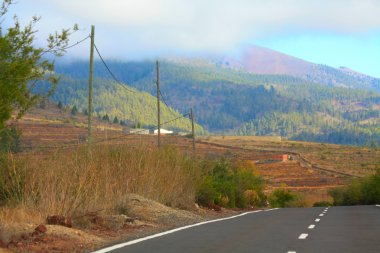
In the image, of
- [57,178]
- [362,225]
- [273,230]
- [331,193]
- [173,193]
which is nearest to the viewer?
[57,178]

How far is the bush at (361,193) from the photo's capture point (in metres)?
57.6

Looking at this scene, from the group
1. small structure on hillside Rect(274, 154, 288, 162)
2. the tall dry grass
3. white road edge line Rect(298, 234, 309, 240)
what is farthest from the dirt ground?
small structure on hillside Rect(274, 154, 288, 162)

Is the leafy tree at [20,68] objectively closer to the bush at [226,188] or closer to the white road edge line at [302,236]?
the white road edge line at [302,236]

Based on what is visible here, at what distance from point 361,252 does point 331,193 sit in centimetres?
6501

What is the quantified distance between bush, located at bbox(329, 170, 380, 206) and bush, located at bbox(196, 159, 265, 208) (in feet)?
32.8

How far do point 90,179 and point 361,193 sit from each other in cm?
4939

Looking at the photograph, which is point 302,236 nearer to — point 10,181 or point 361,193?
point 10,181

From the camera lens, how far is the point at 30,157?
17.0 m

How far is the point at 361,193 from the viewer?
6234 centimetres

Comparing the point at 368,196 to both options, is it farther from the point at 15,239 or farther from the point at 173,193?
the point at 15,239

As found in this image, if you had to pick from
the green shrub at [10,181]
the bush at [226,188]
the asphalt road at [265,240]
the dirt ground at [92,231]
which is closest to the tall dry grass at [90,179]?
the green shrub at [10,181]

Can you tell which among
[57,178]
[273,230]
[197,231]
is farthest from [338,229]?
[57,178]

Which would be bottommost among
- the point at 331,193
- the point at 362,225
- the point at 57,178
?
the point at 331,193

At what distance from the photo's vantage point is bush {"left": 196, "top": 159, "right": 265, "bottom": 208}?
3238 centimetres
